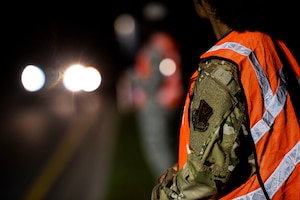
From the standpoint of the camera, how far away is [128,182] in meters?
8.41

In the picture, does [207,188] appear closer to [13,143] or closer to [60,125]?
[13,143]

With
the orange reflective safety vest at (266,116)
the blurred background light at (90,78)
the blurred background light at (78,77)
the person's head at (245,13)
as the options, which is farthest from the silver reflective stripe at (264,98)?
the blurred background light at (90,78)

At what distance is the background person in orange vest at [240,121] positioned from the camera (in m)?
2.73

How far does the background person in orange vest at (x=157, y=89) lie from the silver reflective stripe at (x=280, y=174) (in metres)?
3.80

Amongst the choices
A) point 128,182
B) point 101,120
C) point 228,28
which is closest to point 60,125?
point 101,120

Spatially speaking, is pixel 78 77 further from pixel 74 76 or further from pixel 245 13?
pixel 245 13

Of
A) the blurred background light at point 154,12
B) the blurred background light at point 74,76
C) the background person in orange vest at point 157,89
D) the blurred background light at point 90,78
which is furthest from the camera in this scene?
the blurred background light at point 90,78

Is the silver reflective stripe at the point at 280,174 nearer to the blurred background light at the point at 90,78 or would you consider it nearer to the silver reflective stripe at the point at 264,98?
the silver reflective stripe at the point at 264,98

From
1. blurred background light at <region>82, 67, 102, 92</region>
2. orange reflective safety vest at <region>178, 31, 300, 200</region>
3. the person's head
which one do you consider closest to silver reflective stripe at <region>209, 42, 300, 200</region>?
orange reflective safety vest at <region>178, 31, 300, 200</region>

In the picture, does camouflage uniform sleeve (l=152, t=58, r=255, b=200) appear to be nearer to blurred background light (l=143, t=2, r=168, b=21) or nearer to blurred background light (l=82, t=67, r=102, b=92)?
blurred background light (l=143, t=2, r=168, b=21)

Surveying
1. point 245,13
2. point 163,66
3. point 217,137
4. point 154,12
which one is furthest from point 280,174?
point 154,12

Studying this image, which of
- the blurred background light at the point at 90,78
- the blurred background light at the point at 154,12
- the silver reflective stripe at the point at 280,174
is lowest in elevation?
the blurred background light at the point at 90,78

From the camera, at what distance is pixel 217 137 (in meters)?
2.72

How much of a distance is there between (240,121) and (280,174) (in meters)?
0.30
